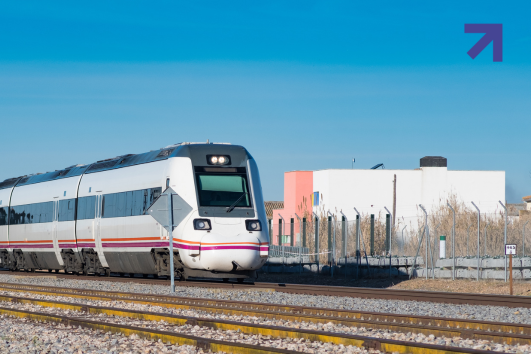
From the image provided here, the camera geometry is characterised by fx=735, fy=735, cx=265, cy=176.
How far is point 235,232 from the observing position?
18422 mm

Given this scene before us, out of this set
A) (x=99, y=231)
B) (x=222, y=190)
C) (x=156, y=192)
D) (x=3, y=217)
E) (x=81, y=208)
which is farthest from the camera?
(x=3, y=217)

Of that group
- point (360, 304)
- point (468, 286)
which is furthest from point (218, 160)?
point (468, 286)

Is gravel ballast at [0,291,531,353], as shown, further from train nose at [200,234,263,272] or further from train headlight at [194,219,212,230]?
train headlight at [194,219,212,230]

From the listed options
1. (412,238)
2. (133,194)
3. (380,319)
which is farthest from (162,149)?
(412,238)

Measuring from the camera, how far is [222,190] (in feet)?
62.1

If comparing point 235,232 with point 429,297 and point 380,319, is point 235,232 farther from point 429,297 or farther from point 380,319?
point 380,319

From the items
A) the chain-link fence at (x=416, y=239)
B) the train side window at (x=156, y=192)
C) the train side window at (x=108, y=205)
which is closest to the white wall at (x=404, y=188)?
the chain-link fence at (x=416, y=239)

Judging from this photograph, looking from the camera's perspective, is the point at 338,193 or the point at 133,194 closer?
the point at 133,194

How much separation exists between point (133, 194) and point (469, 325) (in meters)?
12.6

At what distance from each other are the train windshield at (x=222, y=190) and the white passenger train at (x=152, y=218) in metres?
0.03

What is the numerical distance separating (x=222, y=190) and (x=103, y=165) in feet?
22.2

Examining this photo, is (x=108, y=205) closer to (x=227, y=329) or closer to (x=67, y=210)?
(x=67, y=210)

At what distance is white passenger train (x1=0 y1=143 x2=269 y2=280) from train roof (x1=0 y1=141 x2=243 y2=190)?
4 centimetres

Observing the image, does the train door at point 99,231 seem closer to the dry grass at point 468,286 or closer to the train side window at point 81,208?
the train side window at point 81,208
